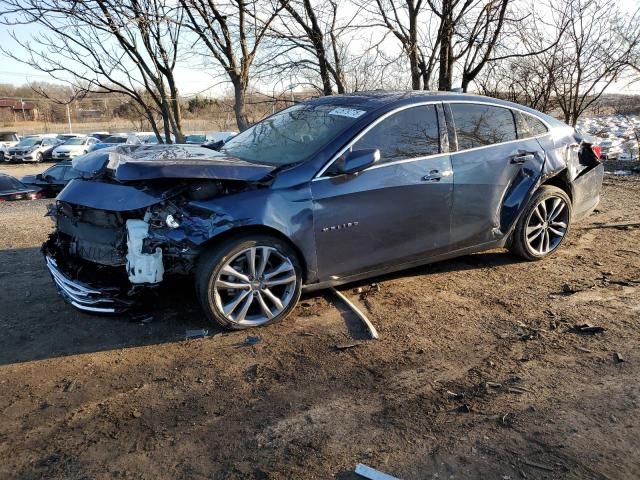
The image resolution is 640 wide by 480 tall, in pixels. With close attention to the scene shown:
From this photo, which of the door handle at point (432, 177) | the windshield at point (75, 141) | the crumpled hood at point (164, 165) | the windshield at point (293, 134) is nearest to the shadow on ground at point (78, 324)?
the crumpled hood at point (164, 165)

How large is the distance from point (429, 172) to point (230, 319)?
1999 millimetres

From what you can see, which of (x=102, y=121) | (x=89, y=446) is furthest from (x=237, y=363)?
(x=102, y=121)

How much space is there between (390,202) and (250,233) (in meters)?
1.15

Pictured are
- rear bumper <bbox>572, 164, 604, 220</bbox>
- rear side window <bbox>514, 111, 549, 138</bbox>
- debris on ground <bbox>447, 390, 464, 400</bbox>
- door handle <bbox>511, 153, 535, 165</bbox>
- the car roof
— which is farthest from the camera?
rear bumper <bbox>572, 164, 604, 220</bbox>

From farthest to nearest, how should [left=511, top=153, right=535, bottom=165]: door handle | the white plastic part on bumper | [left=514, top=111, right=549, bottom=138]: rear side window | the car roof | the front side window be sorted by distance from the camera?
1. the front side window
2. [left=514, top=111, right=549, bottom=138]: rear side window
3. [left=511, top=153, right=535, bottom=165]: door handle
4. the car roof
5. the white plastic part on bumper

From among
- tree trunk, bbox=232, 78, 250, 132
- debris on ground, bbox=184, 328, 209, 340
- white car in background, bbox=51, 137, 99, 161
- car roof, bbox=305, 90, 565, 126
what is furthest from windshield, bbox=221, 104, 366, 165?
white car in background, bbox=51, 137, 99, 161

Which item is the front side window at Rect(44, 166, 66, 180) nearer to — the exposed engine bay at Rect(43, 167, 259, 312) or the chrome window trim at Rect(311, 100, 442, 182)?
the exposed engine bay at Rect(43, 167, 259, 312)

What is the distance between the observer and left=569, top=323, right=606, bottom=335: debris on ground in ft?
12.1

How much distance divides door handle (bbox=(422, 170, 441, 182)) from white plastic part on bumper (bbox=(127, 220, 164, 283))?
2.17 m

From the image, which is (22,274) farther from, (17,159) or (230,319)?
(17,159)

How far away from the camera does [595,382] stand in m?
3.05

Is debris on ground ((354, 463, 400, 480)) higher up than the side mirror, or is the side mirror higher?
the side mirror

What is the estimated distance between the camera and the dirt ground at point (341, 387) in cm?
241

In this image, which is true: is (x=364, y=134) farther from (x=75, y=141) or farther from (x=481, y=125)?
(x=75, y=141)
